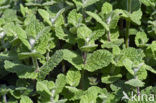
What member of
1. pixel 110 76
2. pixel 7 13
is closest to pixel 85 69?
pixel 110 76

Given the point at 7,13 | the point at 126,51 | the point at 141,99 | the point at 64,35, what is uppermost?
the point at 7,13

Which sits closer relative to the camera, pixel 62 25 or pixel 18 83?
pixel 18 83

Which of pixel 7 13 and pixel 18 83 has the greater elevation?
pixel 7 13

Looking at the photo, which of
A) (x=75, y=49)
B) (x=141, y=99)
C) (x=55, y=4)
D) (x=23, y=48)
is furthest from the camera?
(x=55, y=4)

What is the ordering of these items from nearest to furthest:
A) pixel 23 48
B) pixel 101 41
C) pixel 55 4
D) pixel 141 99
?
1. pixel 141 99
2. pixel 23 48
3. pixel 101 41
4. pixel 55 4

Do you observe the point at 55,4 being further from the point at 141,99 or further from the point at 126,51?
the point at 141,99

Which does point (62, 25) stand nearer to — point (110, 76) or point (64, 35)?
point (64, 35)
